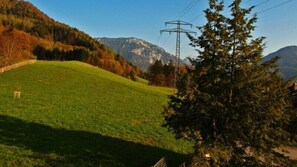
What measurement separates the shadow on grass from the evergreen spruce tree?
6384 mm

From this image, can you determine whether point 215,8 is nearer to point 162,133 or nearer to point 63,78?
point 162,133

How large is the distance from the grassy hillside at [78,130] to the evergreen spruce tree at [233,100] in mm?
6945

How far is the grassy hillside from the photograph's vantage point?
23484mm

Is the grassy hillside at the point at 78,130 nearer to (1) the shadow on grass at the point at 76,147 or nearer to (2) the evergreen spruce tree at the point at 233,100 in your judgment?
Result: (1) the shadow on grass at the point at 76,147

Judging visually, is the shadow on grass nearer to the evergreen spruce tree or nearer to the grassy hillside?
the grassy hillside

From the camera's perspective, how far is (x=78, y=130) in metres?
32.1

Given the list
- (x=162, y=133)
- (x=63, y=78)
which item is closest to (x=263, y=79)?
(x=162, y=133)

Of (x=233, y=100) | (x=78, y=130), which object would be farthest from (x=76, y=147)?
(x=233, y=100)

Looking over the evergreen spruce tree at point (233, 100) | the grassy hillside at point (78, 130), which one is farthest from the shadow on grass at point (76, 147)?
the evergreen spruce tree at point (233, 100)

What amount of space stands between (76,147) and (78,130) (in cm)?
630

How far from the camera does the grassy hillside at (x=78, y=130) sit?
2348cm

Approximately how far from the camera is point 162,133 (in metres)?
37.1

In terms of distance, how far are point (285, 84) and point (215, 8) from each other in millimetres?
5597

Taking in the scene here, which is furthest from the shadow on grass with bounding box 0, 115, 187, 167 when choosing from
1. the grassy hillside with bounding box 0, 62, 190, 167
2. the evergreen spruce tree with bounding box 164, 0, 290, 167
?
the evergreen spruce tree with bounding box 164, 0, 290, 167
